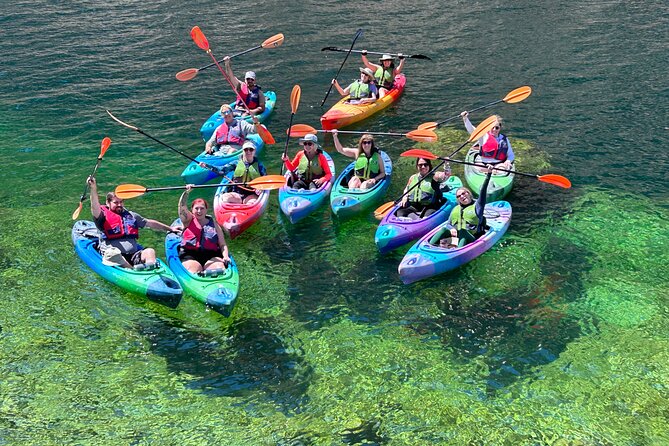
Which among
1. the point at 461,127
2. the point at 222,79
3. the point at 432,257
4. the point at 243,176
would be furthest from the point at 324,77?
the point at 432,257

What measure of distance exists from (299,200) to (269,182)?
2.92 ft

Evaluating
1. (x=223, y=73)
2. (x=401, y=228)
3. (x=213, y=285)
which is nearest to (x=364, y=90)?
(x=223, y=73)

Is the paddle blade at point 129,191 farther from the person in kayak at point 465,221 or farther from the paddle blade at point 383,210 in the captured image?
the person in kayak at point 465,221

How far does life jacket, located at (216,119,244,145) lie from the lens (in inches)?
560

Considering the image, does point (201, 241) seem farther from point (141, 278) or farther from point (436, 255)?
point (436, 255)

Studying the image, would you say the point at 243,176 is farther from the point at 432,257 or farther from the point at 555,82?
the point at 555,82

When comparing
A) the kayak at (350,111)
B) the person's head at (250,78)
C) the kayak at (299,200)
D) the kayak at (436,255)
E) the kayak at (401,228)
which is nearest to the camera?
the kayak at (436,255)

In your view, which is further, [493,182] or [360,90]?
[360,90]

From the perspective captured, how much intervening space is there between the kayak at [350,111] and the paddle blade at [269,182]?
437 centimetres

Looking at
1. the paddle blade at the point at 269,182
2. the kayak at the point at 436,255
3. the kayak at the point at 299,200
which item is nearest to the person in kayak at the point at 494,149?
the kayak at the point at 436,255

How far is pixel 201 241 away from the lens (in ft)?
33.9

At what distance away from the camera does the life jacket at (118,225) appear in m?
10.3

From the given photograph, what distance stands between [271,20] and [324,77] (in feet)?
16.0

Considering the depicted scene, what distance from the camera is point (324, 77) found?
19109 mm
